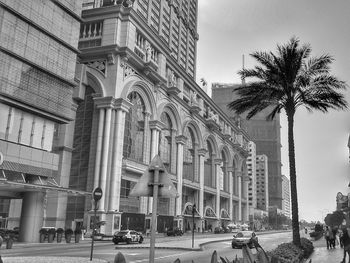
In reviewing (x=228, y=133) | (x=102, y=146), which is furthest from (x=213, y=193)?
(x=102, y=146)

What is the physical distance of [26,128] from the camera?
39.8m

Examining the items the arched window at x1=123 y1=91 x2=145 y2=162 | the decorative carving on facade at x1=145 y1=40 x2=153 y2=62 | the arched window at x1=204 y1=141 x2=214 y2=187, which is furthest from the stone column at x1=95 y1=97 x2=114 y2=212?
the arched window at x1=204 y1=141 x2=214 y2=187

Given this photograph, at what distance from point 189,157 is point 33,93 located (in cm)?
4950

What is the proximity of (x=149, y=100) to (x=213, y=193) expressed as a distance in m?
39.1

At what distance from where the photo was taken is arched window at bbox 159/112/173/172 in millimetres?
71312

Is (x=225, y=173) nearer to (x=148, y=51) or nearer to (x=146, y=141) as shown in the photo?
(x=146, y=141)

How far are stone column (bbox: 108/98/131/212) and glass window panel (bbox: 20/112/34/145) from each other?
15.8 m

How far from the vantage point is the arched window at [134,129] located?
A: 194 feet

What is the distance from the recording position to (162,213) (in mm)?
69188

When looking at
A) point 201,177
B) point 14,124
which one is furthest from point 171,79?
point 14,124

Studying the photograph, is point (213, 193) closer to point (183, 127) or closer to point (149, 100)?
point (183, 127)

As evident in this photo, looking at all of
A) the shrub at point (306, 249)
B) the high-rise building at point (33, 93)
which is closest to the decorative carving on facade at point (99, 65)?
the high-rise building at point (33, 93)

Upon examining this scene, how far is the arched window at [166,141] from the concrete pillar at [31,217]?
32745 millimetres

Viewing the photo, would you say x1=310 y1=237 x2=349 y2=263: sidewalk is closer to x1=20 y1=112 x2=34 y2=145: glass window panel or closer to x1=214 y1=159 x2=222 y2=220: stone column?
x1=20 y1=112 x2=34 y2=145: glass window panel
